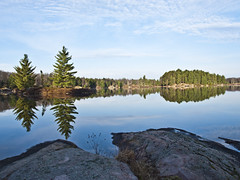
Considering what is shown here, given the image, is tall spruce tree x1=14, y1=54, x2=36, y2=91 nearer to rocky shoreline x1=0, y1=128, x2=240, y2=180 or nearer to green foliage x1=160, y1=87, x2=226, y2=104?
Answer: green foliage x1=160, y1=87, x2=226, y2=104

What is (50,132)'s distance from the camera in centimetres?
1429

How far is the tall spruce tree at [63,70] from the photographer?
184 feet

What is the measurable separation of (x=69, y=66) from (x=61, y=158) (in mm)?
54447

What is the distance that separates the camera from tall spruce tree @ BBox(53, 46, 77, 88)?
5612 cm

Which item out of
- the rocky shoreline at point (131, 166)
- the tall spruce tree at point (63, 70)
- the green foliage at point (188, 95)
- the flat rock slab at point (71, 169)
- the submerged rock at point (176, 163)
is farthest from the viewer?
the tall spruce tree at point (63, 70)

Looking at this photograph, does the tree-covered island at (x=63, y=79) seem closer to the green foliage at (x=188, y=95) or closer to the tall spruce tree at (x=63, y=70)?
the tall spruce tree at (x=63, y=70)

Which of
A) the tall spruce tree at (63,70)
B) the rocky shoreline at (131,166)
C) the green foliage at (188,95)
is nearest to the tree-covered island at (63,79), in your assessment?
the tall spruce tree at (63,70)

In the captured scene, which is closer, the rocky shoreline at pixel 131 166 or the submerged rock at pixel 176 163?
the rocky shoreline at pixel 131 166

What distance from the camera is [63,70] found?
57.2m

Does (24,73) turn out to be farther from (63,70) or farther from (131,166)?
(131,166)

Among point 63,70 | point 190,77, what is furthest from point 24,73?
point 190,77

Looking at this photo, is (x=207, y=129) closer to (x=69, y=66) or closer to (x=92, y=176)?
(x=92, y=176)

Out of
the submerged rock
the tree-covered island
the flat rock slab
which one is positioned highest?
the tree-covered island

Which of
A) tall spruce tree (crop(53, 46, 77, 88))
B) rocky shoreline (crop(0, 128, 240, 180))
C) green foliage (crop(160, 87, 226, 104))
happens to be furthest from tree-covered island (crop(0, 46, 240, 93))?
rocky shoreline (crop(0, 128, 240, 180))
